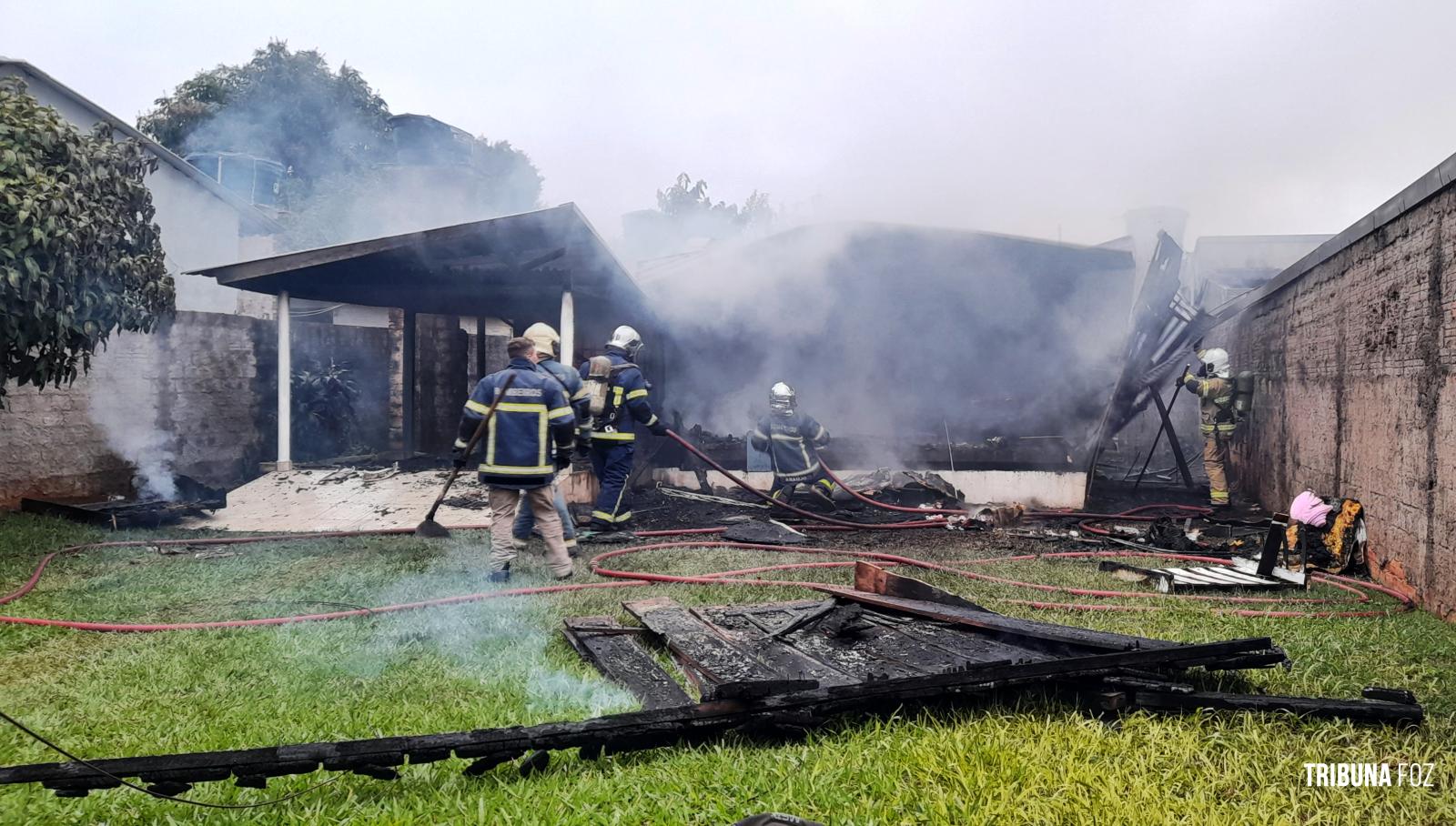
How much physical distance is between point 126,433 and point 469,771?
9049 millimetres

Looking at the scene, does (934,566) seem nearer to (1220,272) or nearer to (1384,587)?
(1384,587)

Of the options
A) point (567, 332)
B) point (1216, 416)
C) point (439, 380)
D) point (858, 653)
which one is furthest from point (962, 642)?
point (439, 380)

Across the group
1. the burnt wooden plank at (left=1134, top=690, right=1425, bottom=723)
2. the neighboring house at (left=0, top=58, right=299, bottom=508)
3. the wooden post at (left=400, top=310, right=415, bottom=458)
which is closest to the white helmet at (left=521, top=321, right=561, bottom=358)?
the neighboring house at (left=0, top=58, right=299, bottom=508)

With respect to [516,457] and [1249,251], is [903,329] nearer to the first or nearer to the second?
[516,457]

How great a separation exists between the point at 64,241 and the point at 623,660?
5.40 m

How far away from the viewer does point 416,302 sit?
12531 mm

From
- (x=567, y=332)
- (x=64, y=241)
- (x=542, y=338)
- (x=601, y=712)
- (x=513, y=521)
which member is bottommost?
(x=601, y=712)

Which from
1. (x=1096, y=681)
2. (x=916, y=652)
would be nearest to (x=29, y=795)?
(x=916, y=652)

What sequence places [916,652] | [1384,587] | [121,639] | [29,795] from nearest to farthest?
[29,795] → [916,652] → [121,639] → [1384,587]

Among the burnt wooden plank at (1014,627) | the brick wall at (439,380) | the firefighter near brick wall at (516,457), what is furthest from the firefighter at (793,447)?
the brick wall at (439,380)

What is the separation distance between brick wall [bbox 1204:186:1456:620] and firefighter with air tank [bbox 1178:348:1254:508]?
0.59 metres

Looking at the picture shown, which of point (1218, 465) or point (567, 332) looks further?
point (1218, 465)

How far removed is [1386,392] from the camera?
6.28 metres

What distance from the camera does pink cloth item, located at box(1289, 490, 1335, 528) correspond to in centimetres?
Result: 695
